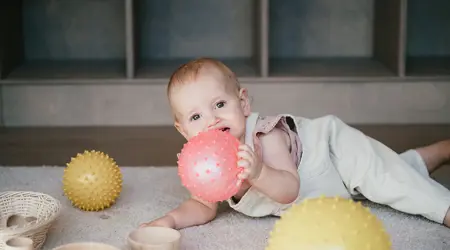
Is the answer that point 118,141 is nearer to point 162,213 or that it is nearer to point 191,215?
point 162,213

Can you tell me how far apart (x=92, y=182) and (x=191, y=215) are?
0.21 metres

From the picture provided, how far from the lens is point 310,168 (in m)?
1.35

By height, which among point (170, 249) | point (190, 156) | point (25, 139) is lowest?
point (25, 139)

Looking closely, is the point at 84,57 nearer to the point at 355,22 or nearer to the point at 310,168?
the point at 355,22

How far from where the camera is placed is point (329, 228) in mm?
866

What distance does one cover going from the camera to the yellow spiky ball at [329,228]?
861mm

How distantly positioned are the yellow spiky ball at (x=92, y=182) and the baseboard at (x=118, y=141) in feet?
1.68

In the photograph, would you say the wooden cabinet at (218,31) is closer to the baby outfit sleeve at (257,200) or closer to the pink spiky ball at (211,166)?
the baby outfit sleeve at (257,200)

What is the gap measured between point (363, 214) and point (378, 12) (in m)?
1.68

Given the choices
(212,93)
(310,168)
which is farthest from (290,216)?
(310,168)

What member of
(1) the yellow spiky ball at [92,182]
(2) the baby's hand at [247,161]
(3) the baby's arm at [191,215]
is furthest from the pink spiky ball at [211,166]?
(1) the yellow spiky ball at [92,182]

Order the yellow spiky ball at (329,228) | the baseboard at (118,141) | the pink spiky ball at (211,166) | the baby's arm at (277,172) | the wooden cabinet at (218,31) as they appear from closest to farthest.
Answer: the yellow spiky ball at (329,228) → the pink spiky ball at (211,166) → the baby's arm at (277,172) → the baseboard at (118,141) → the wooden cabinet at (218,31)

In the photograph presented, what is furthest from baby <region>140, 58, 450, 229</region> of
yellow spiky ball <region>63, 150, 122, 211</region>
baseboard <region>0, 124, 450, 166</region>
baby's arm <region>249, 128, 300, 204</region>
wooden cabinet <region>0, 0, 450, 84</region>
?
wooden cabinet <region>0, 0, 450, 84</region>

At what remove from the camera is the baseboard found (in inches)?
75.9
